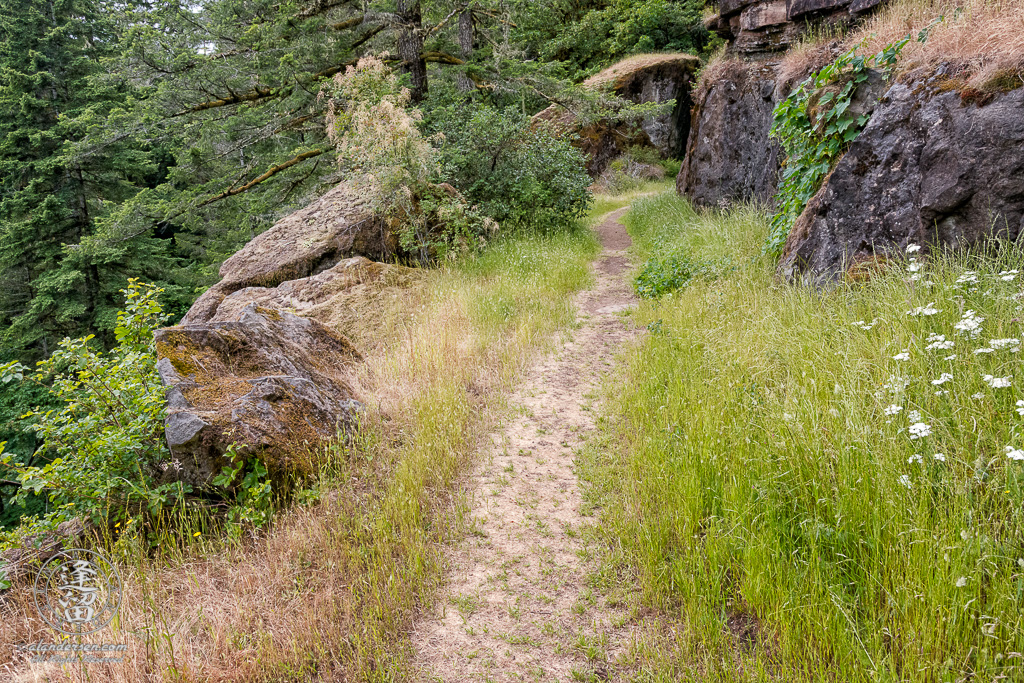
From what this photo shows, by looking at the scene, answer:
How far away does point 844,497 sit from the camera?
254cm

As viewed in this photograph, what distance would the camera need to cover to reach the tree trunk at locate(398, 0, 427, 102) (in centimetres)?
1284

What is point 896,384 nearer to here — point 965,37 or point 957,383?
point 957,383

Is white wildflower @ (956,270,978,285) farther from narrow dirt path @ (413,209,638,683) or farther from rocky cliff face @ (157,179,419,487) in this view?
rocky cliff face @ (157,179,419,487)

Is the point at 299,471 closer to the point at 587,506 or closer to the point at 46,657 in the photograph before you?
the point at 46,657

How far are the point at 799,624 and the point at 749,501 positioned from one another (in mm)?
715

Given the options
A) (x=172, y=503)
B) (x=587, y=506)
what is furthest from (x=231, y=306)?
(x=587, y=506)

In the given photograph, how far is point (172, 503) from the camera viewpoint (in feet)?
12.2

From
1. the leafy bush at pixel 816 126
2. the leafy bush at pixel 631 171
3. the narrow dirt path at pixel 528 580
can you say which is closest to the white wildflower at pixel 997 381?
the narrow dirt path at pixel 528 580

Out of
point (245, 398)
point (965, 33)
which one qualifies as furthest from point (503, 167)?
point (245, 398)

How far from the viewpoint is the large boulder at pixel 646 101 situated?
23203 mm

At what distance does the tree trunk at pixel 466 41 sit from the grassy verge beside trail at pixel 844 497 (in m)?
13.1

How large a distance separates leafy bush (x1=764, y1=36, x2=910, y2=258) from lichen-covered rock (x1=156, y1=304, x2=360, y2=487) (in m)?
6.38

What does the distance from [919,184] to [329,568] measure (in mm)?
6288

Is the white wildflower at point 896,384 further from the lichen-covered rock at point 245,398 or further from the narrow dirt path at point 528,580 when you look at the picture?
the lichen-covered rock at point 245,398
